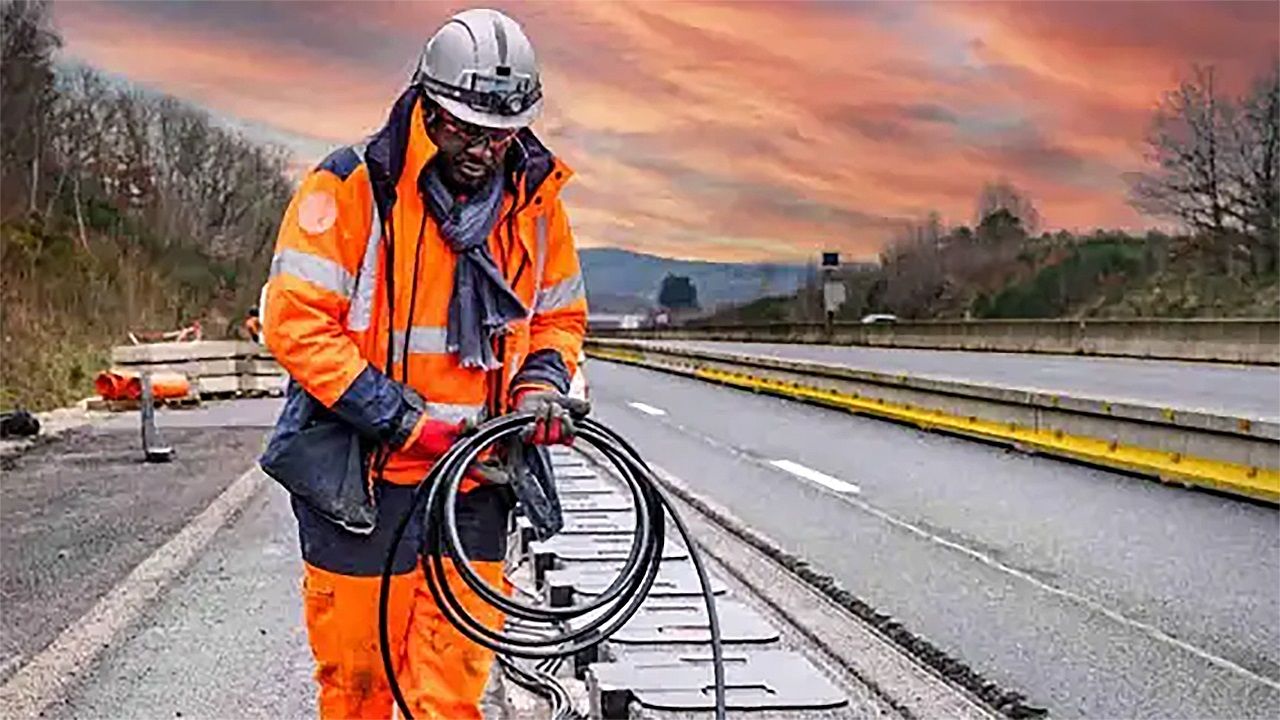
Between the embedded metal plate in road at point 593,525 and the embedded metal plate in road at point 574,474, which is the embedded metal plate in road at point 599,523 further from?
the embedded metal plate in road at point 574,474

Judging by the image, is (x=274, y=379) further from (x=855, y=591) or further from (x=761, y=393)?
(x=855, y=591)

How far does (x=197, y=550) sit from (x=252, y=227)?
74.0m

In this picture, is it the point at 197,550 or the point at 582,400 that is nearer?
the point at 582,400

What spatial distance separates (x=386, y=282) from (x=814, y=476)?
11.7m

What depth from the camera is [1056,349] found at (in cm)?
4316

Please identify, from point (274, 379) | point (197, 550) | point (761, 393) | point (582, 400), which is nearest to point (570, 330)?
point (582, 400)

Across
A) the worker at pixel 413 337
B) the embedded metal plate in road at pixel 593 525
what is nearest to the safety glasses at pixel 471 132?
the worker at pixel 413 337

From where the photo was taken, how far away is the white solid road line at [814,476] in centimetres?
1448

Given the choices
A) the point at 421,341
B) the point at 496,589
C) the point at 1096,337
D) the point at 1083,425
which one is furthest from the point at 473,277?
the point at 1096,337

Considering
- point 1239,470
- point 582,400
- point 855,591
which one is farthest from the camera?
point 1239,470

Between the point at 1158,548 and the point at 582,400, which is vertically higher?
the point at 582,400

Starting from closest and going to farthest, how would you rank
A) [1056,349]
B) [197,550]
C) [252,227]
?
[197,550] < [1056,349] < [252,227]

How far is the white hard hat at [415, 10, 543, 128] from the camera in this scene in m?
4.00

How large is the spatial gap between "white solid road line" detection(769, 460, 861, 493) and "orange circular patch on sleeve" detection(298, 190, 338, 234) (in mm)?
10572
